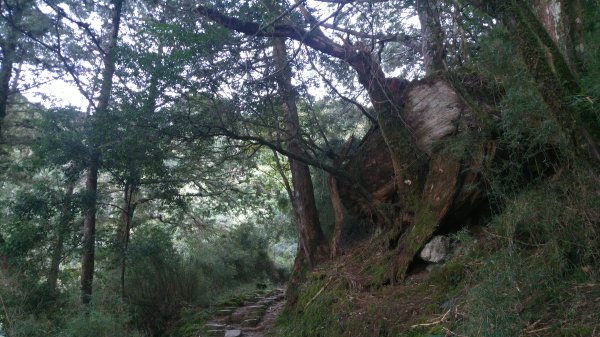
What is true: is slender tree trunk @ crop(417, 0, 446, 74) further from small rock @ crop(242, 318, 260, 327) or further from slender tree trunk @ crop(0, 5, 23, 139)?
slender tree trunk @ crop(0, 5, 23, 139)

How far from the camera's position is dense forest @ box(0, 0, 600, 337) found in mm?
3992

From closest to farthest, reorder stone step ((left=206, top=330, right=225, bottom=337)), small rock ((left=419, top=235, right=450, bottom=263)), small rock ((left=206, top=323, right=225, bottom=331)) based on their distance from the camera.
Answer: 1. small rock ((left=419, top=235, right=450, bottom=263))
2. stone step ((left=206, top=330, right=225, bottom=337))
3. small rock ((left=206, top=323, right=225, bottom=331))

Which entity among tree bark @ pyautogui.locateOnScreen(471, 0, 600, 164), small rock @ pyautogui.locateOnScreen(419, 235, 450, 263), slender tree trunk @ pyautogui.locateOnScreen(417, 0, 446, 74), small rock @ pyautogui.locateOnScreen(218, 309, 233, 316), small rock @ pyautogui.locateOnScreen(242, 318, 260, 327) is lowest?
small rock @ pyautogui.locateOnScreen(242, 318, 260, 327)

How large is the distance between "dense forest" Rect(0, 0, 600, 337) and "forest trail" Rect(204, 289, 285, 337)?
0.07 meters

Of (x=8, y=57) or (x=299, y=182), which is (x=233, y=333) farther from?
(x=8, y=57)

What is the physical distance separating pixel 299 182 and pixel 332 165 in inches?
52.5

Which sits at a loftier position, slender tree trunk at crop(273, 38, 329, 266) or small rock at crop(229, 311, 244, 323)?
slender tree trunk at crop(273, 38, 329, 266)

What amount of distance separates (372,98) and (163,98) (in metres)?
3.58

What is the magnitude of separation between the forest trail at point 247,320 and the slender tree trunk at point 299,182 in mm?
1756

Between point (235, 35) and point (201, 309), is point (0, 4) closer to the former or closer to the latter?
point (235, 35)

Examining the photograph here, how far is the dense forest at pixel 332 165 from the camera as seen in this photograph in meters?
3.99

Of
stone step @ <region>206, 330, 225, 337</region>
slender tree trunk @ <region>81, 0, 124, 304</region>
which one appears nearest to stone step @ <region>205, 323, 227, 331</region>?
stone step @ <region>206, 330, 225, 337</region>

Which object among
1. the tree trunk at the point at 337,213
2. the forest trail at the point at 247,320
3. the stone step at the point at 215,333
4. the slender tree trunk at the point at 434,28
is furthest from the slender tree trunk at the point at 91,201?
the slender tree trunk at the point at 434,28

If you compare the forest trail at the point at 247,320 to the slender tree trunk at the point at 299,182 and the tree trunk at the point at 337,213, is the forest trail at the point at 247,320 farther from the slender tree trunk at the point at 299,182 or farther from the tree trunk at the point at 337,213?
the tree trunk at the point at 337,213
